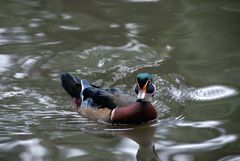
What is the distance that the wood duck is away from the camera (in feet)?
25.7

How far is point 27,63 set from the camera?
9797 millimetres

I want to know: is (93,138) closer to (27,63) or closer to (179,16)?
(27,63)

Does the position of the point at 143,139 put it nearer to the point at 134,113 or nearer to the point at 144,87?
the point at 134,113

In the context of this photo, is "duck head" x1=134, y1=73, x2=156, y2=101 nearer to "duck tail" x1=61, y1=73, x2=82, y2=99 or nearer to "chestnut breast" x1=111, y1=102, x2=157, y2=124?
"chestnut breast" x1=111, y1=102, x2=157, y2=124

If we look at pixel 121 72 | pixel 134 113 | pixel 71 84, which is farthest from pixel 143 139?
pixel 121 72

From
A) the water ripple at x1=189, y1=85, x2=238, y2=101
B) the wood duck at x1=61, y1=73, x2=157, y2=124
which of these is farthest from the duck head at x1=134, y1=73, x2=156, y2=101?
the water ripple at x1=189, y1=85, x2=238, y2=101

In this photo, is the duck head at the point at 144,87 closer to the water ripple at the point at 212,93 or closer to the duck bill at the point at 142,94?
the duck bill at the point at 142,94

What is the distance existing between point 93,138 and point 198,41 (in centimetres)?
397

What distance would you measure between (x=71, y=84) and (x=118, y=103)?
983 millimetres

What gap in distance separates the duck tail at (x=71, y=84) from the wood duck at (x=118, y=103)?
0.06 m

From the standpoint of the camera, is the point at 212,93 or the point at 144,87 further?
the point at 212,93

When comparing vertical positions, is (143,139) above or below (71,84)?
below

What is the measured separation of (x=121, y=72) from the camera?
9656 mm

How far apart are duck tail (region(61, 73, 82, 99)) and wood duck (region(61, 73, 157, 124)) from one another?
0.19ft
